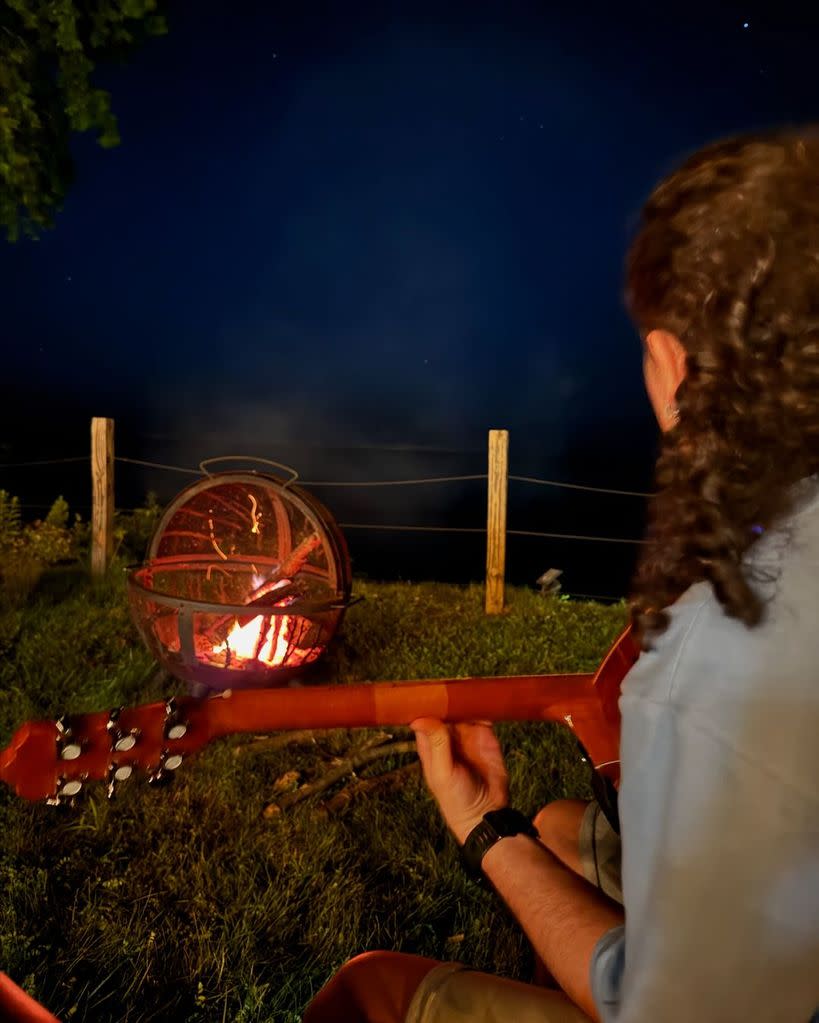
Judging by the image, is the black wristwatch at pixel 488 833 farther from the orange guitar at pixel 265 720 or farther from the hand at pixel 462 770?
the orange guitar at pixel 265 720

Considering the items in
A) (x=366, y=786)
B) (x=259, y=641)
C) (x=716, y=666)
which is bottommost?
(x=366, y=786)

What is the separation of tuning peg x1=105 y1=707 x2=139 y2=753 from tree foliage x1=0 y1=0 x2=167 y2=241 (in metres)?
5.92

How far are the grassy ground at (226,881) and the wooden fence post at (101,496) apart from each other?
2.60 meters

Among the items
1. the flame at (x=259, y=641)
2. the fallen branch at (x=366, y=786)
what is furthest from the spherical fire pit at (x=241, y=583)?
the fallen branch at (x=366, y=786)

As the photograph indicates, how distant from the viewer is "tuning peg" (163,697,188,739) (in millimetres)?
1511

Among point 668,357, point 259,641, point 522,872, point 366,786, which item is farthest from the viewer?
point 259,641

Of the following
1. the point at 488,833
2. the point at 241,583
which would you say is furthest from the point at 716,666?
the point at 241,583

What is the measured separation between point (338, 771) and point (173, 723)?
1.88m

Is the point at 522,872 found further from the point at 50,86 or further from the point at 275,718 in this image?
the point at 50,86

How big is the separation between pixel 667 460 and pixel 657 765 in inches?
18.4

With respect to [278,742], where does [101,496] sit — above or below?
above

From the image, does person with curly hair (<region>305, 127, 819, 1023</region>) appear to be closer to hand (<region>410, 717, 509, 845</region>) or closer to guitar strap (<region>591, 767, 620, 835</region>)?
hand (<region>410, 717, 509, 845</region>)

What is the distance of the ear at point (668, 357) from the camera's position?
1.06 m

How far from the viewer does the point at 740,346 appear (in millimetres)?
946
